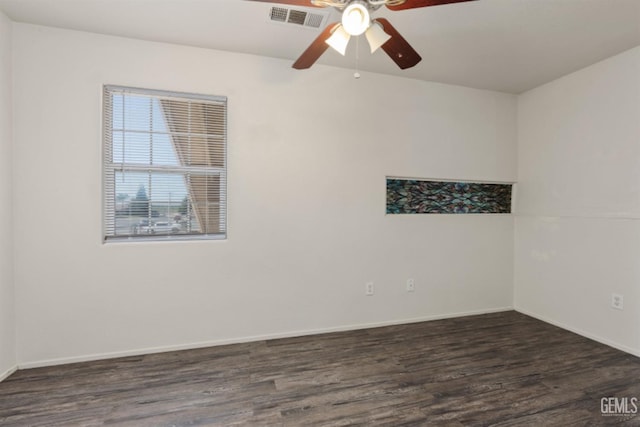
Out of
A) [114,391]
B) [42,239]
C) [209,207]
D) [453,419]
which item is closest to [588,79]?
[453,419]

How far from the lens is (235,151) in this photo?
2.74m

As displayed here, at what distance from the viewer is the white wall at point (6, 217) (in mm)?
2172

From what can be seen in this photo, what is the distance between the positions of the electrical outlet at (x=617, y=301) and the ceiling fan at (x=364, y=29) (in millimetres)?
2852

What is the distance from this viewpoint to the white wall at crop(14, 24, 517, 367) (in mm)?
2354

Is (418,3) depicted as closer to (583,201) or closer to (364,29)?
(364,29)

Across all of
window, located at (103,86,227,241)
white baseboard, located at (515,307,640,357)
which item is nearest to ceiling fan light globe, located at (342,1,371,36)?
window, located at (103,86,227,241)

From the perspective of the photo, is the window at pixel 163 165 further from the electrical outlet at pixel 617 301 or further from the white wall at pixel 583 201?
the electrical outlet at pixel 617 301

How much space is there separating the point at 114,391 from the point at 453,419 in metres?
2.23

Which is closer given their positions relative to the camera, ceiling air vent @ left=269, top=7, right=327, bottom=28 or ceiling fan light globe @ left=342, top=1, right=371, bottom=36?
ceiling fan light globe @ left=342, top=1, right=371, bottom=36

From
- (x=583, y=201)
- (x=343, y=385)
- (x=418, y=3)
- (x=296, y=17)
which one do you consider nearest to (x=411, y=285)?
(x=343, y=385)

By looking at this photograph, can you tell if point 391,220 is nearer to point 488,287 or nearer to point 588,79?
point 488,287

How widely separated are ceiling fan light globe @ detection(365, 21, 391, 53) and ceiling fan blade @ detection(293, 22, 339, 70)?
19cm

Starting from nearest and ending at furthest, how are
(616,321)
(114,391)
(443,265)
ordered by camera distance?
(114,391) < (616,321) < (443,265)

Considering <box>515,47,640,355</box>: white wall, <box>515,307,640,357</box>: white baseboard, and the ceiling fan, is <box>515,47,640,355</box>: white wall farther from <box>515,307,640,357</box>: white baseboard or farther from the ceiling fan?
the ceiling fan
